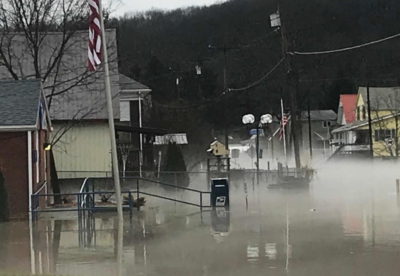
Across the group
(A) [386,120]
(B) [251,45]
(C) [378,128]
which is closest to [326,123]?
(C) [378,128]

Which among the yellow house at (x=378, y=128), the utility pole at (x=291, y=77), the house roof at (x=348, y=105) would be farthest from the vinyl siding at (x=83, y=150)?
the house roof at (x=348, y=105)

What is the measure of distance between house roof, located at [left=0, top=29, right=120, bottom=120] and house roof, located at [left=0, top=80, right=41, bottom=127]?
8.81 meters

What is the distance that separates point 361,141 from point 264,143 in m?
36.3

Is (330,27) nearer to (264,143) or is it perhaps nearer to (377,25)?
(377,25)

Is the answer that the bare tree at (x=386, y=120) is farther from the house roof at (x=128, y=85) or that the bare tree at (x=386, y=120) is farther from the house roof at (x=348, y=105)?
the house roof at (x=128, y=85)

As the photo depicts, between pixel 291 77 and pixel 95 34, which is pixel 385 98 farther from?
pixel 95 34

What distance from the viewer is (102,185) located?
33.8 meters

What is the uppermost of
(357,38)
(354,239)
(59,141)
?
(357,38)

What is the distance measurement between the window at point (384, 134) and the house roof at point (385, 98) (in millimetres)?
2877

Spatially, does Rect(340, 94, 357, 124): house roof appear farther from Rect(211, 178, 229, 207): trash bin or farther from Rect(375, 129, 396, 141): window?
Rect(211, 178, 229, 207): trash bin

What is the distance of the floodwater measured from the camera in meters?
12.0

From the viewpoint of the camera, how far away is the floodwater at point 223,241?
12.0m

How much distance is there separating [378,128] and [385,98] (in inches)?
223

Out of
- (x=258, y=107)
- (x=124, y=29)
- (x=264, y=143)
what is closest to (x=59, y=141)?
(x=124, y=29)
